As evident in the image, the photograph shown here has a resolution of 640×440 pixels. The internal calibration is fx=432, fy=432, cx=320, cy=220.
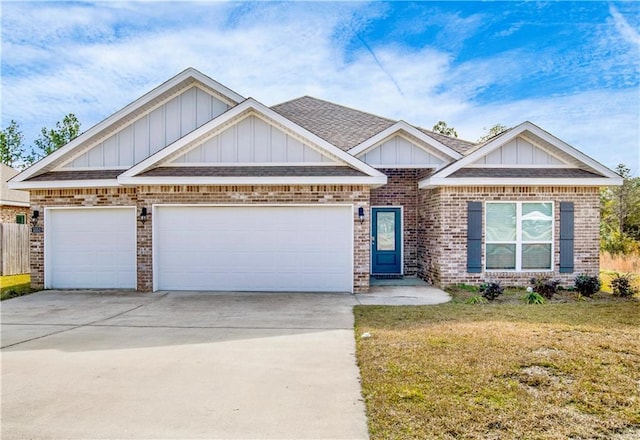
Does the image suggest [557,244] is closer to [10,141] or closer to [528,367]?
[528,367]

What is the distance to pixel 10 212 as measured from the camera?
1908 cm

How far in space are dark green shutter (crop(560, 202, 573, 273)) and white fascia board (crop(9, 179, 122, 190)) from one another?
11.5 meters

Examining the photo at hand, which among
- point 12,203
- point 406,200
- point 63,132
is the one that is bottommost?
point 406,200

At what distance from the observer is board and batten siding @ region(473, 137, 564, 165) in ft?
37.7

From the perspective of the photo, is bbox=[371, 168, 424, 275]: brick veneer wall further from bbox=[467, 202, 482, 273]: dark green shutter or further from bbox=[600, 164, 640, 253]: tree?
bbox=[600, 164, 640, 253]: tree

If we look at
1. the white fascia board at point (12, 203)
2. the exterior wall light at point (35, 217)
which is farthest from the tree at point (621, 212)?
the white fascia board at point (12, 203)

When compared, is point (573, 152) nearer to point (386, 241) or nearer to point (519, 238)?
point (519, 238)

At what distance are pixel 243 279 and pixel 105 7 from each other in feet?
24.7

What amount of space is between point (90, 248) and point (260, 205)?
4852mm

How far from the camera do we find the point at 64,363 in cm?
545

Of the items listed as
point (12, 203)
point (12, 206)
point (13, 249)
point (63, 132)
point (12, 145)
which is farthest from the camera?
point (12, 145)

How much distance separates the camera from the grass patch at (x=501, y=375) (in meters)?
3.64

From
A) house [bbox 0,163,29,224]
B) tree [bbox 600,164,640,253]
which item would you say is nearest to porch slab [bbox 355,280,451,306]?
tree [bbox 600,164,640,253]

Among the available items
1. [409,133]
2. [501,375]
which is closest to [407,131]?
[409,133]
